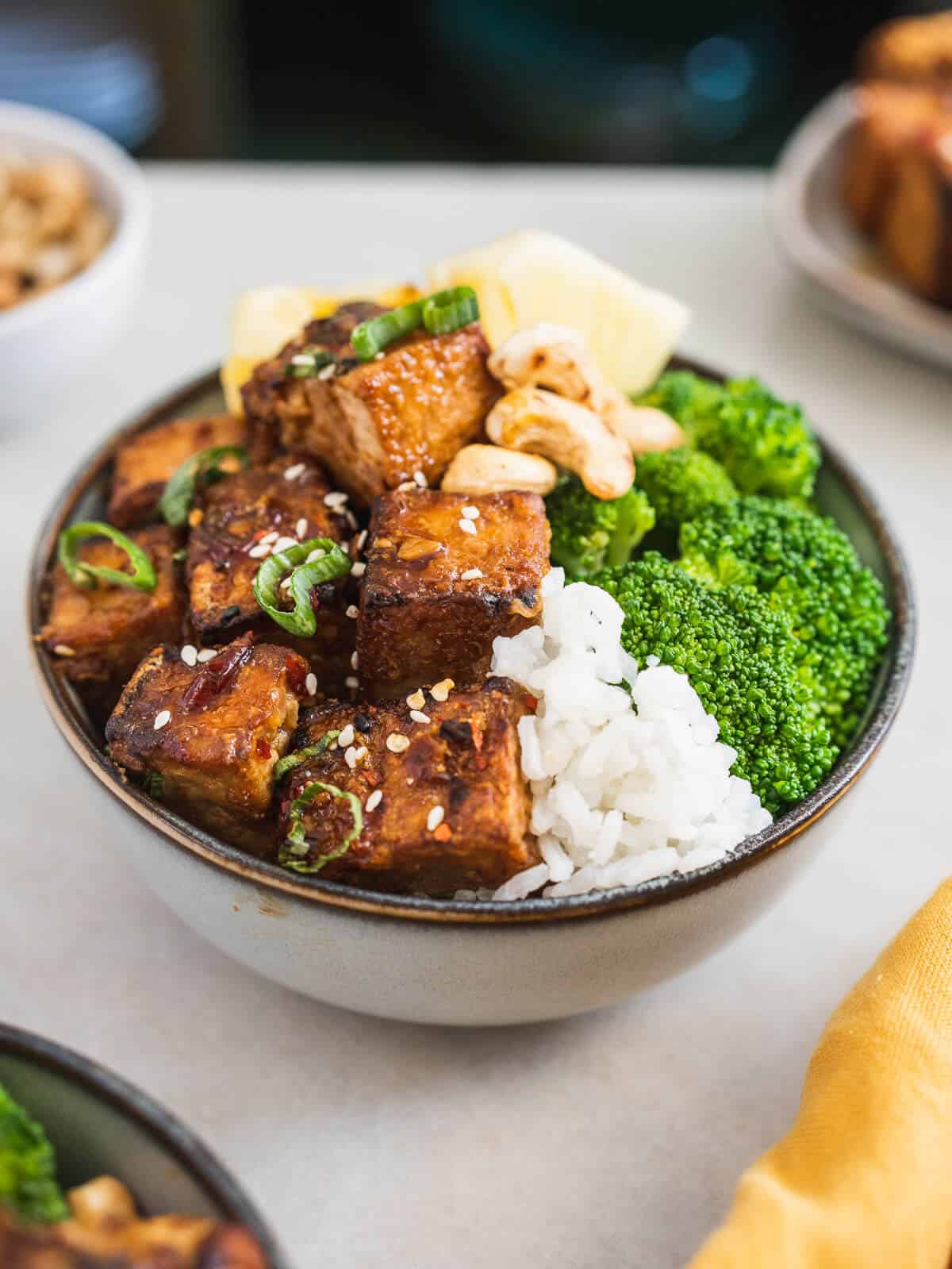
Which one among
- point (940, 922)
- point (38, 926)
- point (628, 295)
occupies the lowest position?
point (38, 926)

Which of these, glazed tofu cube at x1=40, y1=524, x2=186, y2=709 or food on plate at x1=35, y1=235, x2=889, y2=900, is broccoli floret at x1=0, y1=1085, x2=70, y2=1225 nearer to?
food on plate at x1=35, y1=235, x2=889, y2=900

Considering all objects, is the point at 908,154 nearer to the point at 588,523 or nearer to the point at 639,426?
the point at 639,426

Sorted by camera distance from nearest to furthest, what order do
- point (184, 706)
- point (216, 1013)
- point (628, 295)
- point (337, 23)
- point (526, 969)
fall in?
point (526, 969) < point (184, 706) < point (216, 1013) < point (628, 295) < point (337, 23)

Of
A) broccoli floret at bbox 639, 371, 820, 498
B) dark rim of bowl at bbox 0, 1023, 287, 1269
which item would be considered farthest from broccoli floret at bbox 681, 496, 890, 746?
dark rim of bowl at bbox 0, 1023, 287, 1269

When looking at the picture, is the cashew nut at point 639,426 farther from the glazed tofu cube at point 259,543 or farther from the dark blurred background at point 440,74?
the dark blurred background at point 440,74

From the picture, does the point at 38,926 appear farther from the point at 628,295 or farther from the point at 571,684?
the point at 628,295

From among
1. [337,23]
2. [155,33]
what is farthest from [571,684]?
[337,23]

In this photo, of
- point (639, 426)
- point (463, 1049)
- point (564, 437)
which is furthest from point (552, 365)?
point (463, 1049)
